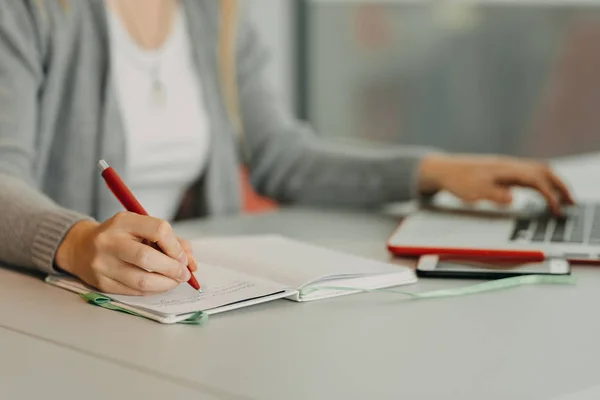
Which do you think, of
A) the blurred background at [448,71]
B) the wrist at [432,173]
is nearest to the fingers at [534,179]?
the wrist at [432,173]

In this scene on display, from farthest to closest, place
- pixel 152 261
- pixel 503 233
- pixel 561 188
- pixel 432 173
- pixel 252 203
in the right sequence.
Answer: pixel 252 203 → pixel 432 173 → pixel 561 188 → pixel 503 233 → pixel 152 261

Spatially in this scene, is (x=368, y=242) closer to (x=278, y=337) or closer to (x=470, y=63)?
(x=278, y=337)

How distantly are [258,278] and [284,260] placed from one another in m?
0.08

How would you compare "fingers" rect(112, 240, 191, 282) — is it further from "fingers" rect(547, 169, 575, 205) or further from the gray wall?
the gray wall

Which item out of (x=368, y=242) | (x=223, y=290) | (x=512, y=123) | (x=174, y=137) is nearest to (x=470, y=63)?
(x=512, y=123)

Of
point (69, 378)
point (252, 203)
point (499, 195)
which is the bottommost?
point (69, 378)

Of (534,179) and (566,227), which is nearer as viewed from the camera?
(566,227)

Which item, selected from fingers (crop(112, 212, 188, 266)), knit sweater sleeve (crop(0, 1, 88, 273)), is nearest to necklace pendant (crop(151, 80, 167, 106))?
knit sweater sleeve (crop(0, 1, 88, 273))

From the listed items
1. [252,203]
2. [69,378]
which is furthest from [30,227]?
[252,203]

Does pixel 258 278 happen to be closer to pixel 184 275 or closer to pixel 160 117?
pixel 184 275

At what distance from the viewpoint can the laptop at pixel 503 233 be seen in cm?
108

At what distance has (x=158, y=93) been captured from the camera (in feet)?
4.94

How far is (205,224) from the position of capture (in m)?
1.37

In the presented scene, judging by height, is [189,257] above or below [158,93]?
below
